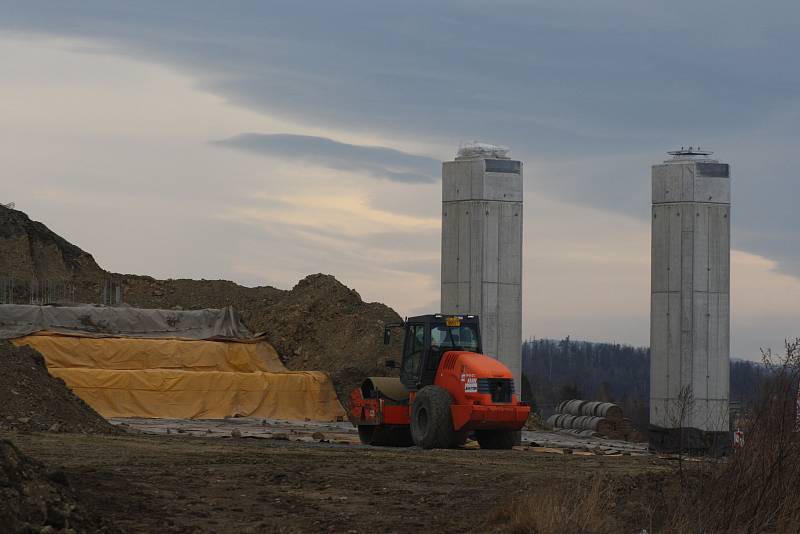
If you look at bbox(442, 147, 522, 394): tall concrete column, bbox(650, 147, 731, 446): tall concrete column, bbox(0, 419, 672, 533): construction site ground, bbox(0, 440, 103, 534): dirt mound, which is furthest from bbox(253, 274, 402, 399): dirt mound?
bbox(0, 440, 103, 534): dirt mound

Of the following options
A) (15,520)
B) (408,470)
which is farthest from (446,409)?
(15,520)

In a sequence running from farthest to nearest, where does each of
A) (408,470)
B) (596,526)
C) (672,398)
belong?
(672,398), (408,470), (596,526)

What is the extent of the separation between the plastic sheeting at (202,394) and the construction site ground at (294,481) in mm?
11190

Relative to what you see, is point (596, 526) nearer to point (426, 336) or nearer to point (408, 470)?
point (408, 470)

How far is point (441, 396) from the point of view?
22.6 meters

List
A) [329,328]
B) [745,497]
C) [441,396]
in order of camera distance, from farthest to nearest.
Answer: [329,328]
[441,396]
[745,497]

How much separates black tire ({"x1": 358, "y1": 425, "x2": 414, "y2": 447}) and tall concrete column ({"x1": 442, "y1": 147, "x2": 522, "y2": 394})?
21.1 ft

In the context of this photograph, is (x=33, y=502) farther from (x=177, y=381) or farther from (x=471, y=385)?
(x=177, y=381)

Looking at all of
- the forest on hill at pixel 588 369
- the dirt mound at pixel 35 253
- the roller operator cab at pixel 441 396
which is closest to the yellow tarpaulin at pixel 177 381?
the roller operator cab at pixel 441 396

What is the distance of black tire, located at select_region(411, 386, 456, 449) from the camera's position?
2244 centimetres

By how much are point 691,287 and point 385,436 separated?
10.6 metres

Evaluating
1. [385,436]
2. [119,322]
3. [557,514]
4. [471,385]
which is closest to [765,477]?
[557,514]

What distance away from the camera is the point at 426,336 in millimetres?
23578

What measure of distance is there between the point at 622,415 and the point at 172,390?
11.7 meters
